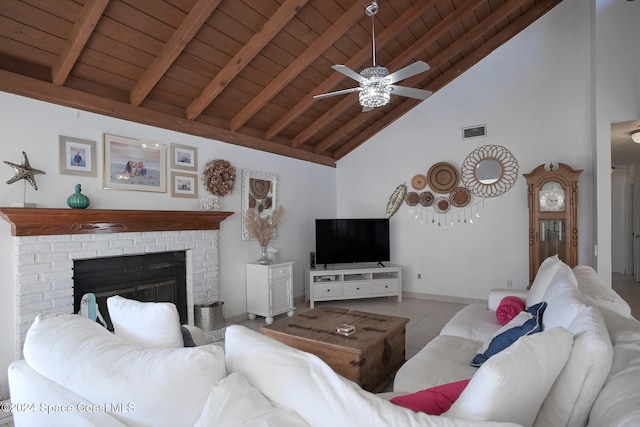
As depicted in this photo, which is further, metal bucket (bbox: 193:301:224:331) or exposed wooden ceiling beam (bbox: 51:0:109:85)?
metal bucket (bbox: 193:301:224:331)

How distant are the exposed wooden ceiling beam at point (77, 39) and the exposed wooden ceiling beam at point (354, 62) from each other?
7.77 feet

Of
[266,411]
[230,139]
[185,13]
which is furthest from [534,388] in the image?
[230,139]

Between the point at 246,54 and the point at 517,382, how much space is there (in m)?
3.30

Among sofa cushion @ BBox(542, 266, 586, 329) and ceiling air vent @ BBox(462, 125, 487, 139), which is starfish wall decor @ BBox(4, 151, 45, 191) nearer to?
sofa cushion @ BBox(542, 266, 586, 329)

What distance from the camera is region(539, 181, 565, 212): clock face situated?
170 inches

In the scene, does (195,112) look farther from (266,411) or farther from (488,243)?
(488,243)

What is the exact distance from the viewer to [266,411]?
866 mm

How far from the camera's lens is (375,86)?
2631mm

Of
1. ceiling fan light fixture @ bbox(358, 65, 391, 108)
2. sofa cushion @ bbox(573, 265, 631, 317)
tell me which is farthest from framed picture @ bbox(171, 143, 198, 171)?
sofa cushion @ bbox(573, 265, 631, 317)

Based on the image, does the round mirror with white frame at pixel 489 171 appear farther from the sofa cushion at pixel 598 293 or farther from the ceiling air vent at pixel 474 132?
the sofa cushion at pixel 598 293

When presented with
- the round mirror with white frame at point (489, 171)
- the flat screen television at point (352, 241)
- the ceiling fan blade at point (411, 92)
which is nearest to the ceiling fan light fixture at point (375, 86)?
the ceiling fan blade at point (411, 92)

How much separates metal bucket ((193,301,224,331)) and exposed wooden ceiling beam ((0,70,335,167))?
1955 millimetres

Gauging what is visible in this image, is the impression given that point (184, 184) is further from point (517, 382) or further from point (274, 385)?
point (517, 382)

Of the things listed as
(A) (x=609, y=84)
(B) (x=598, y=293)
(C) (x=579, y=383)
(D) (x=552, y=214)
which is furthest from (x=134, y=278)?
(A) (x=609, y=84)
